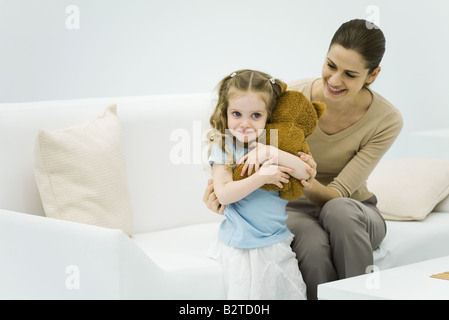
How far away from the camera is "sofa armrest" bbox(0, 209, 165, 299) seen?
1819mm

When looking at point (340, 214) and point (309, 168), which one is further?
point (340, 214)

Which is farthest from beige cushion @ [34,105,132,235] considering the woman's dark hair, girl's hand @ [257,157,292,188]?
the woman's dark hair

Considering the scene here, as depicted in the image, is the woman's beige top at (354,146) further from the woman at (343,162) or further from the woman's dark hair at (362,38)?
the woman's dark hair at (362,38)

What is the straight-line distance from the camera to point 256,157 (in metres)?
1.99

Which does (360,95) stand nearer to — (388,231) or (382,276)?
(388,231)

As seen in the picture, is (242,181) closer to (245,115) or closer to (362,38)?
(245,115)

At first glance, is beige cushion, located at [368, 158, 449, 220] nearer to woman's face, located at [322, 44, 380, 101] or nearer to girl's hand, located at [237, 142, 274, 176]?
woman's face, located at [322, 44, 380, 101]

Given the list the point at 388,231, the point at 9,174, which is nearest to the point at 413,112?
the point at 388,231

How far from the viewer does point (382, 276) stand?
1830 mm

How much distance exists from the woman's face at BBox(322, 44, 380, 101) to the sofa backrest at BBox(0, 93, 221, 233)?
1.60 feet

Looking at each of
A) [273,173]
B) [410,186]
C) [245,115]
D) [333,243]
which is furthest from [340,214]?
[410,186]

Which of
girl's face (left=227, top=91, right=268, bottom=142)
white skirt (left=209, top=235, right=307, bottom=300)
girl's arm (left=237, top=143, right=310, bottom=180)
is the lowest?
white skirt (left=209, top=235, right=307, bottom=300)

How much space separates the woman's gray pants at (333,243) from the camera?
2.11m

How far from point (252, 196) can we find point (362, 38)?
63 centimetres
